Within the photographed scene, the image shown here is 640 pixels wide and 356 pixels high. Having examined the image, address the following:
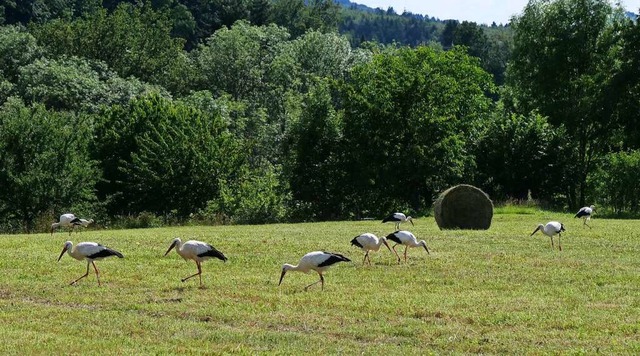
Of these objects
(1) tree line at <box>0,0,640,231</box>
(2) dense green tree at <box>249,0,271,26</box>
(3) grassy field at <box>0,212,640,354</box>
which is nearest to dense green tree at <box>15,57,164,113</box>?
(1) tree line at <box>0,0,640,231</box>

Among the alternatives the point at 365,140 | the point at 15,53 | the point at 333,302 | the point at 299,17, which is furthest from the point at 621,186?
the point at 299,17

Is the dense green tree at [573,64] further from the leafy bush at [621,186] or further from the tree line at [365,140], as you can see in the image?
the leafy bush at [621,186]

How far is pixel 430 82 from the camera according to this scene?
209ft

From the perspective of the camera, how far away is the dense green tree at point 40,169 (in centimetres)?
5734

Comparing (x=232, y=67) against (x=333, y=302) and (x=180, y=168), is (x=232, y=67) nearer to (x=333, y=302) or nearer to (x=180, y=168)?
(x=180, y=168)

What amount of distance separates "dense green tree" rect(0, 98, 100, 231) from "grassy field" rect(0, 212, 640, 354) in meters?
25.8

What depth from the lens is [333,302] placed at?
20609mm

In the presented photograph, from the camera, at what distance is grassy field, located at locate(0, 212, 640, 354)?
16562mm

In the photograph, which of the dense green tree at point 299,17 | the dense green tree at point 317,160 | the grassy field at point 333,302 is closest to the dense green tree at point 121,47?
the dense green tree at point 317,160

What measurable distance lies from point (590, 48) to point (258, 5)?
270 ft

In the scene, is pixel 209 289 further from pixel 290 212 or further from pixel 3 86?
pixel 3 86

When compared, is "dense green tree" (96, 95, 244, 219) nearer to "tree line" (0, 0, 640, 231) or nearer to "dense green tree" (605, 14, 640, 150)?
"tree line" (0, 0, 640, 231)

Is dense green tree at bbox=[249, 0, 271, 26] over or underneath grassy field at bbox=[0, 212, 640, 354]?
over

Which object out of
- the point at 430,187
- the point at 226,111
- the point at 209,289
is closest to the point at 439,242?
the point at 209,289
